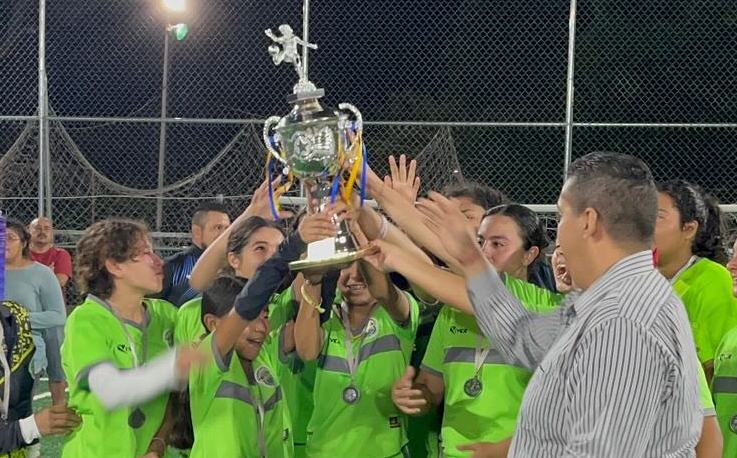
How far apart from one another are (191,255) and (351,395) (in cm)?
257

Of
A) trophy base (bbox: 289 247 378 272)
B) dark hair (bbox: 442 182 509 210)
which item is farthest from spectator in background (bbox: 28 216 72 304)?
trophy base (bbox: 289 247 378 272)

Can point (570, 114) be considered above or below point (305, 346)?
above

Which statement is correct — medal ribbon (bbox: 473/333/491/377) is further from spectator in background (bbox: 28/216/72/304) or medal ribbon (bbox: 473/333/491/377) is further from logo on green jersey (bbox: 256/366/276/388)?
spectator in background (bbox: 28/216/72/304)

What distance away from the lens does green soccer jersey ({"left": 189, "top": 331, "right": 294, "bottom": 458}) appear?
12.2 feet

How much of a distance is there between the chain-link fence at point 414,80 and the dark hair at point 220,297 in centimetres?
872

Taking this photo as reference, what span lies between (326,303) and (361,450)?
590 mm

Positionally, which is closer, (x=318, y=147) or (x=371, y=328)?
(x=318, y=147)

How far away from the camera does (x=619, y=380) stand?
7.23 ft

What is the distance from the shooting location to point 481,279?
2764 mm

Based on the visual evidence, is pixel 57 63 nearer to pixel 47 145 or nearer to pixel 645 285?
pixel 47 145

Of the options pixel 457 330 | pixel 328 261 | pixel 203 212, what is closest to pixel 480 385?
pixel 457 330

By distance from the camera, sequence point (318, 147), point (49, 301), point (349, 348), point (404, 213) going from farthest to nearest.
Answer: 1. point (49, 301)
2. point (349, 348)
3. point (404, 213)
4. point (318, 147)

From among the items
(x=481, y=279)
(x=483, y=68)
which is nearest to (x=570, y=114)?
(x=481, y=279)

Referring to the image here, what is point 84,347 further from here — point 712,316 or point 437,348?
point 712,316
